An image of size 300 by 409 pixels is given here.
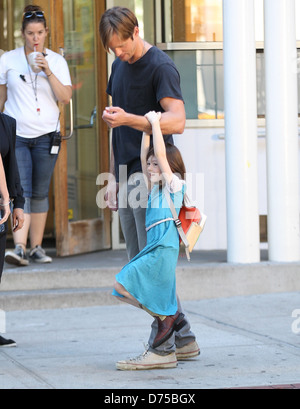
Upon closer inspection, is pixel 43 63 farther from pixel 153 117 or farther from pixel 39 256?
pixel 153 117

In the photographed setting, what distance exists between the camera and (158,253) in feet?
15.6

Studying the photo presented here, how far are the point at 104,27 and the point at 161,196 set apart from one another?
911 millimetres

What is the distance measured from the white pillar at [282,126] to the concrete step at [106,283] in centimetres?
22

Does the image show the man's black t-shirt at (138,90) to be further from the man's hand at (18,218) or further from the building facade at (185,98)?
the building facade at (185,98)

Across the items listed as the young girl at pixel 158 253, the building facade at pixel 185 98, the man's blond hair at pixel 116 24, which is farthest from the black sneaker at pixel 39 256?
the man's blond hair at pixel 116 24

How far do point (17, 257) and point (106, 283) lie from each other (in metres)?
0.70

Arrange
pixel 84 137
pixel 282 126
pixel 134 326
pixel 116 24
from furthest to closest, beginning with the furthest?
pixel 84 137 < pixel 282 126 < pixel 134 326 < pixel 116 24

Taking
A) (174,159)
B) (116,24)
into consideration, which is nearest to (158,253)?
(174,159)

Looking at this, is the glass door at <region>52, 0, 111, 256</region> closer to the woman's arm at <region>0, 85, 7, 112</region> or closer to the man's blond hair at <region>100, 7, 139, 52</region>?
the woman's arm at <region>0, 85, 7, 112</region>

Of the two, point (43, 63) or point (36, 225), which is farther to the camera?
point (36, 225)

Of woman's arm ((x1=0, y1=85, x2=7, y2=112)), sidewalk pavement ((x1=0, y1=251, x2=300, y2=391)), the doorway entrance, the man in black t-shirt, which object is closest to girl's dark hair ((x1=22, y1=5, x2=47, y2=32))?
woman's arm ((x1=0, y1=85, x2=7, y2=112))

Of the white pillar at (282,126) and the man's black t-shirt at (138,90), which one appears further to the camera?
the white pillar at (282,126)

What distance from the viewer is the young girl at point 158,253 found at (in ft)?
15.5

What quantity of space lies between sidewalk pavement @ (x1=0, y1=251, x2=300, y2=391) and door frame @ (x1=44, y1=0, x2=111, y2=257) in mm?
149
